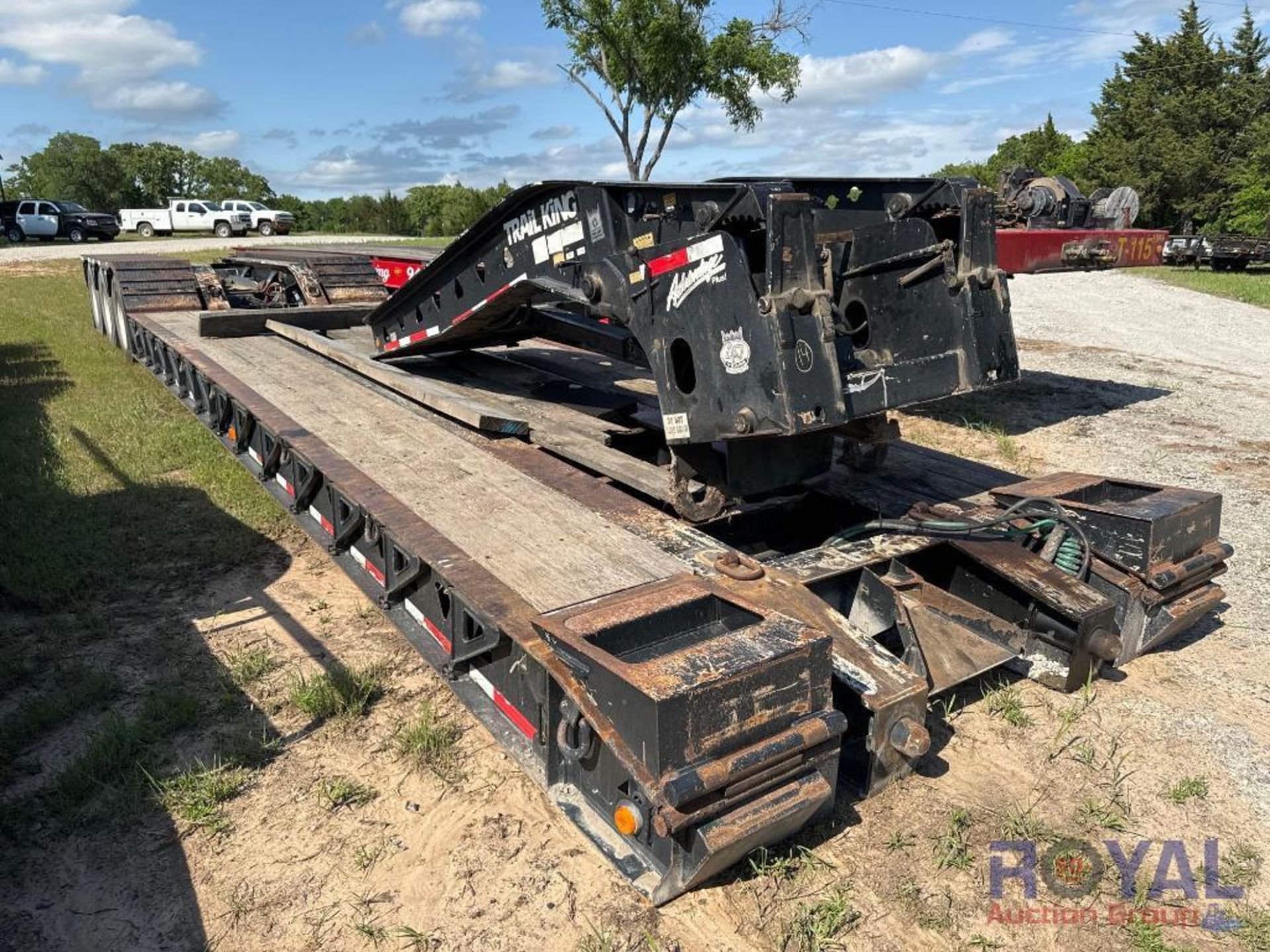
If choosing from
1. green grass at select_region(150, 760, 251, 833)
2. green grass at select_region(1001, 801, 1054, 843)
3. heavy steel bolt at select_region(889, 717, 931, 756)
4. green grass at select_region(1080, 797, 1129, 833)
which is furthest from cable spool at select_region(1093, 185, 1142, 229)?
green grass at select_region(150, 760, 251, 833)

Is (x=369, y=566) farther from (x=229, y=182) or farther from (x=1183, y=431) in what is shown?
(x=229, y=182)

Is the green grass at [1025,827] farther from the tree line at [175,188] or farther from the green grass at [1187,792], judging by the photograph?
the tree line at [175,188]

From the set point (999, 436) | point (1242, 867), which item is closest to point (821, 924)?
point (1242, 867)

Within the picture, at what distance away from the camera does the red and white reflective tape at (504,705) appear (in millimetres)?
3062

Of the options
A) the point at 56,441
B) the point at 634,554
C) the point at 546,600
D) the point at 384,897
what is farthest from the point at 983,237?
the point at 56,441

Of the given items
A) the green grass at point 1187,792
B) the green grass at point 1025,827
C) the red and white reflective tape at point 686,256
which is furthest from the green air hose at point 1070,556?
the red and white reflective tape at point 686,256

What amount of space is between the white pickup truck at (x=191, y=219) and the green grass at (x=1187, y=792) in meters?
42.4

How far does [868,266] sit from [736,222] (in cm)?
66

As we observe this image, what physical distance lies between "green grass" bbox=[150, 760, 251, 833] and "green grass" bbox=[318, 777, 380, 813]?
311 millimetres

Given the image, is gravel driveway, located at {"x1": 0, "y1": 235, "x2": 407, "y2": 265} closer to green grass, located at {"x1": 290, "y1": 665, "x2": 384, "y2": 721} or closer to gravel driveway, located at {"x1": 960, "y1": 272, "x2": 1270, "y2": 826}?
gravel driveway, located at {"x1": 960, "y1": 272, "x2": 1270, "y2": 826}

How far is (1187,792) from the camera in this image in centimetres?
343

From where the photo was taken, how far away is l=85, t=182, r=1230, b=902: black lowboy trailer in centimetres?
264

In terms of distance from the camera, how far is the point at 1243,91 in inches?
1559

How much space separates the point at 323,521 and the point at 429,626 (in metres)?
1.30
